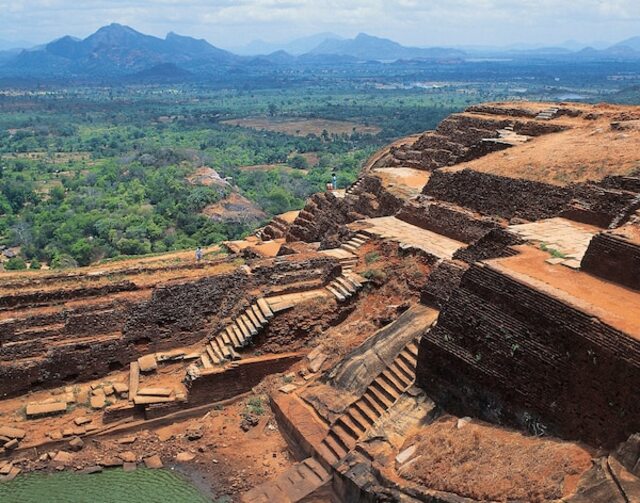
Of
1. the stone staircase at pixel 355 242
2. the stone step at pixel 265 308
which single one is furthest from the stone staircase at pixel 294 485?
the stone staircase at pixel 355 242

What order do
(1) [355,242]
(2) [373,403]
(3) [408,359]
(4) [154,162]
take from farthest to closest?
1. (4) [154,162]
2. (1) [355,242]
3. (3) [408,359]
4. (2) [373,403]

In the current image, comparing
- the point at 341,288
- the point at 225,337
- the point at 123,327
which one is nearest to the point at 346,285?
the point at 341,288

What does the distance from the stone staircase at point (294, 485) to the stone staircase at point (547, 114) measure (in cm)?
1519

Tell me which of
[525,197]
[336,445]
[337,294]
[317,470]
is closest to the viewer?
[317,470]

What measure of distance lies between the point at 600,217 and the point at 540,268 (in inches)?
175

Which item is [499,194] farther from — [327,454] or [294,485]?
[294,485]

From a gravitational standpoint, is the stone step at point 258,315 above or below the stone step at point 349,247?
below

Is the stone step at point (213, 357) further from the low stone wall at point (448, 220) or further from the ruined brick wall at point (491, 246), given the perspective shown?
the low stone wall at point (448, 220)

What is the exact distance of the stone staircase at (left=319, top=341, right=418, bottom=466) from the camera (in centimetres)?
1190

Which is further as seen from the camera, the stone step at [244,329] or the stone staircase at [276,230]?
the stone staircase at [276,230]

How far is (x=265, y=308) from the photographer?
51.0 ft

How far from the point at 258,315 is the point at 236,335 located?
68 cm

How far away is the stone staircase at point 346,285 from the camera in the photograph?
16.0 meters

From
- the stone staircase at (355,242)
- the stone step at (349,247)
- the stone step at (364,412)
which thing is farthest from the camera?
the stone staircase at (355,242)
